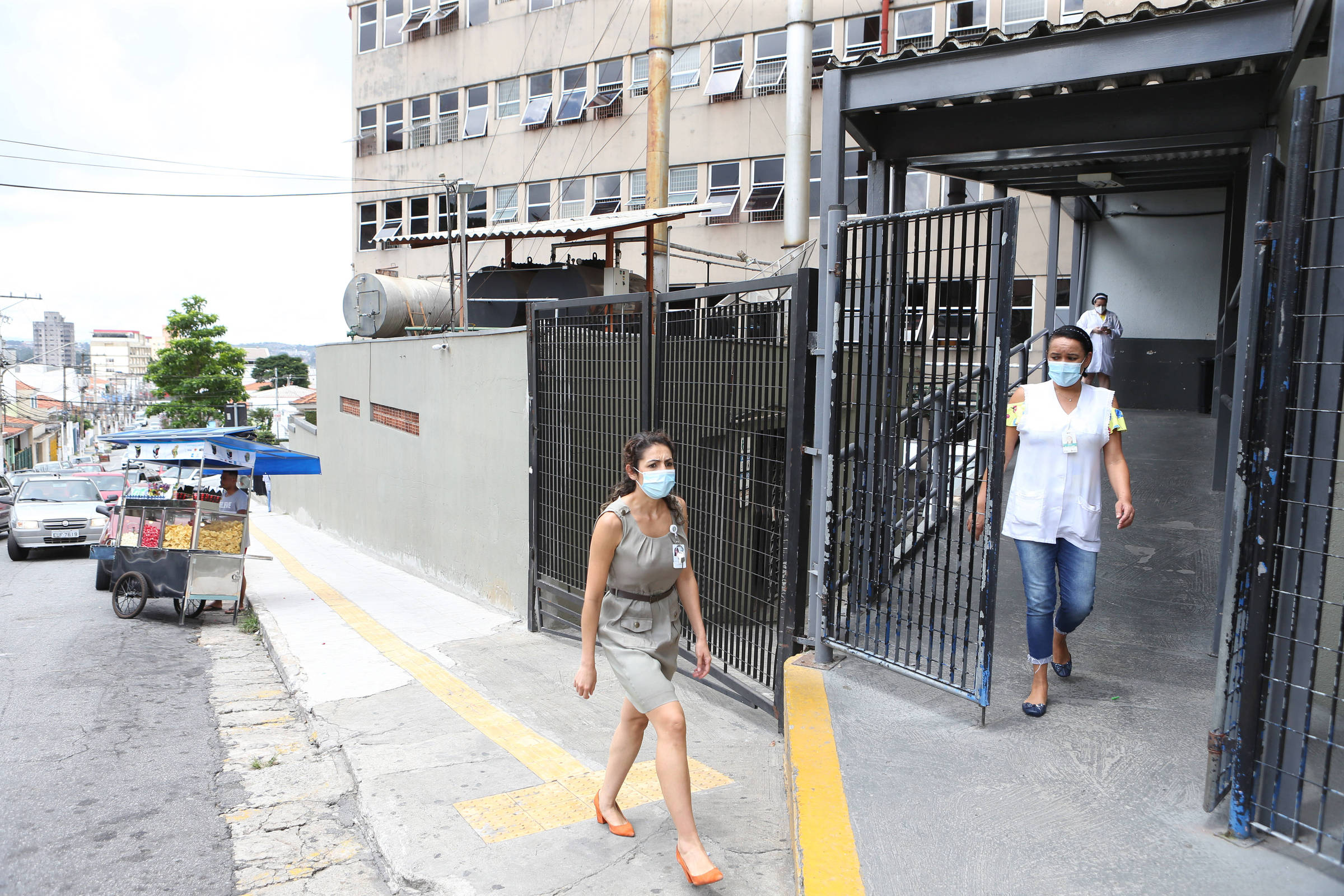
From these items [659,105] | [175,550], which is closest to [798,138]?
[659,105]

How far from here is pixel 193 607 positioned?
36.4 ft

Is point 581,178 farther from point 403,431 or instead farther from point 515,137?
point 403,431

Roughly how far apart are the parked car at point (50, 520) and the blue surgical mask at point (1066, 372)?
17734mm

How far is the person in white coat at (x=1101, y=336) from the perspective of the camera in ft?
33.6

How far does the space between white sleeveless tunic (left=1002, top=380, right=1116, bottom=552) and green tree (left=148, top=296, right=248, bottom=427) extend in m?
45.9

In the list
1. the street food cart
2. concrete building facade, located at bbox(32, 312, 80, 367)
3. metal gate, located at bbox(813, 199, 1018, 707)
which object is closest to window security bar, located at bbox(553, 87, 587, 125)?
the street food cart

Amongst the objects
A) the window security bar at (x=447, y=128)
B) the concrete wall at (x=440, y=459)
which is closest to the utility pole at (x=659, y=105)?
the concrete wall at (x=440, y=459)

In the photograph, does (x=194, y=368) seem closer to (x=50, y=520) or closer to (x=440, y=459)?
(x=50, y=520)

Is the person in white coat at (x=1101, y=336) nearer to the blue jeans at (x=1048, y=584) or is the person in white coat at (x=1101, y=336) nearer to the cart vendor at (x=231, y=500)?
the blue jeans at (x=1048, y=584)

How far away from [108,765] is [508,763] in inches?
100

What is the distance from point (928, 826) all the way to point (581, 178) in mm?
25488

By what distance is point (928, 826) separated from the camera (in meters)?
3.34

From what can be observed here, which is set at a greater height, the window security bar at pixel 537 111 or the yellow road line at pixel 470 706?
the window security bar at pixel 537 111

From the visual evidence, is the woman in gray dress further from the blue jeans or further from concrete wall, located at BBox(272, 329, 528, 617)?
concrete wall, located at BBox(272, 329, 528, 617)
